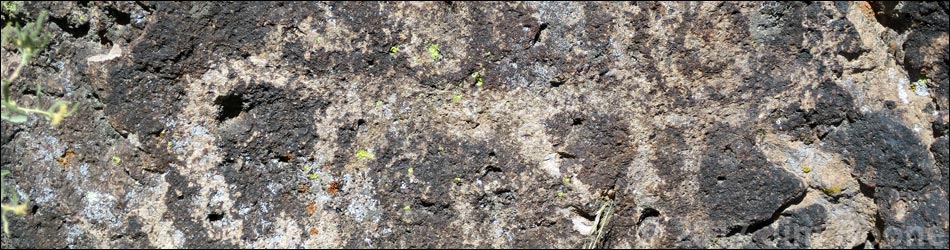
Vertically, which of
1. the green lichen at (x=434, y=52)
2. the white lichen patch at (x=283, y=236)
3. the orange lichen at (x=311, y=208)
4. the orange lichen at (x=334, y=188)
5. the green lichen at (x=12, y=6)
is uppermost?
the green lichen at (x=12, y=6)

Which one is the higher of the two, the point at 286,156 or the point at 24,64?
the point at 24,64

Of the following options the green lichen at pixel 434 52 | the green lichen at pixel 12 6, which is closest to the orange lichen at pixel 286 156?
the green lichen at pixel 434 52

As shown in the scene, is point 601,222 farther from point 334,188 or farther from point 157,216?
point 157,216

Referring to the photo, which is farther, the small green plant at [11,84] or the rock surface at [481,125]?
the rock surface at [481,125]

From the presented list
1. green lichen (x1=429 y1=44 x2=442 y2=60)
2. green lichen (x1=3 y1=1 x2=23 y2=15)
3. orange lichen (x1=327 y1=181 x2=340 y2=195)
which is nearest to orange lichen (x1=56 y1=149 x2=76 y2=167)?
green lichen (x1=3 y1=1 x2=23 y2=15)

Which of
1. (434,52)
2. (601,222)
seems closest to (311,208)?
(434,52)

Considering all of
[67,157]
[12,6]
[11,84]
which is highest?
[12,6]

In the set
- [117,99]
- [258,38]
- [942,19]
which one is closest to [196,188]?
[117,99]

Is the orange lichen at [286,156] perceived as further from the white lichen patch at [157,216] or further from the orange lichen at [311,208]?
the white lichen patch at [157,216]

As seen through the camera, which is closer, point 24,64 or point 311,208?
point 24,64
